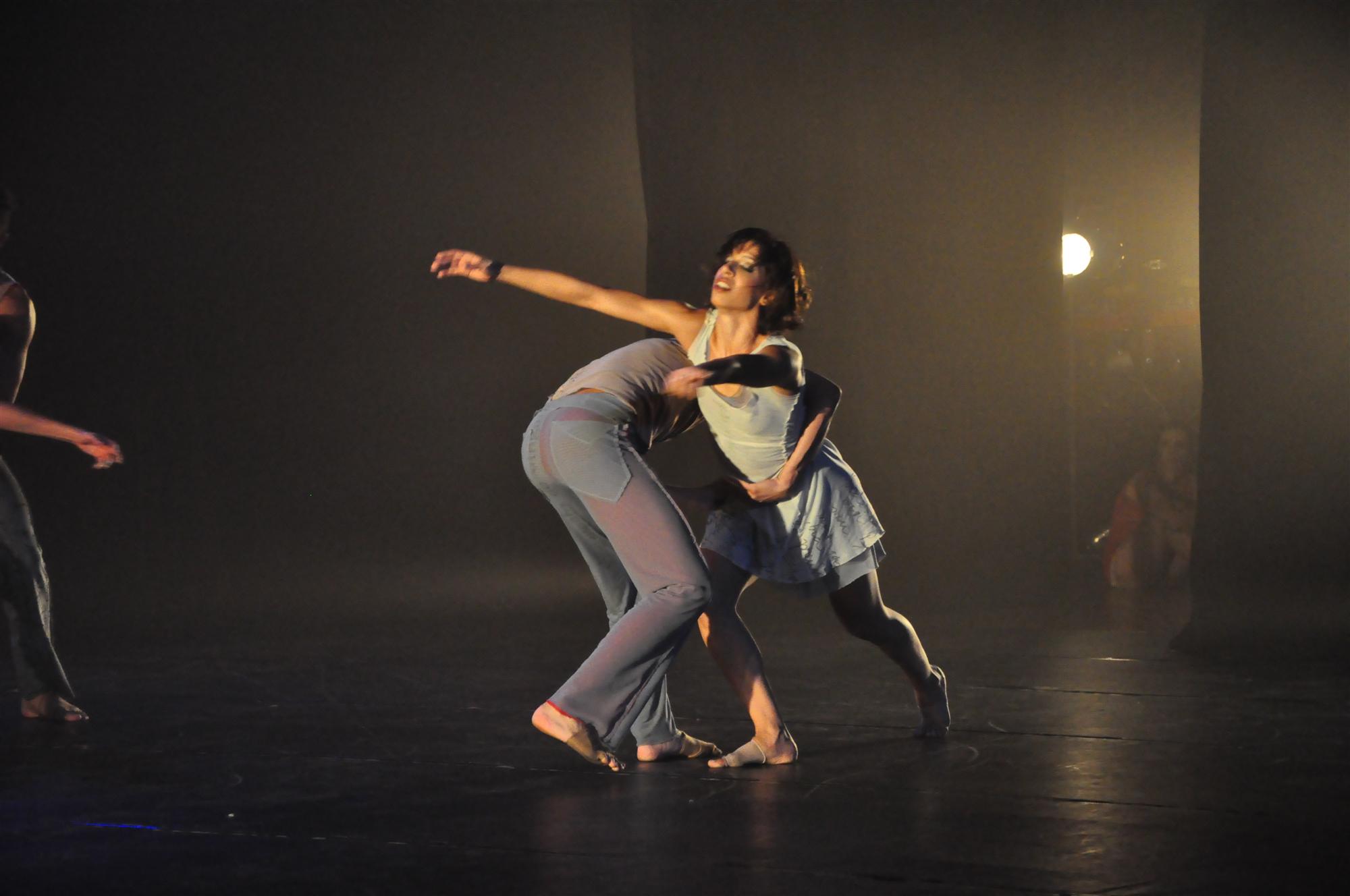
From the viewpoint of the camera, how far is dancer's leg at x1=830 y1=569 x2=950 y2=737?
3.28m

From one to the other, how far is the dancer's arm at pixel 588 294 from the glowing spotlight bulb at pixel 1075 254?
407 cm

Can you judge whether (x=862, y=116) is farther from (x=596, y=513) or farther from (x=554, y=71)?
(x=596, y=513)

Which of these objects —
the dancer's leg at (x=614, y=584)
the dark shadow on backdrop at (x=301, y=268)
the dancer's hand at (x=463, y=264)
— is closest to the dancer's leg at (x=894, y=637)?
the dancer's leg at (x=614, y=584)

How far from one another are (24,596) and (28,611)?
4cm

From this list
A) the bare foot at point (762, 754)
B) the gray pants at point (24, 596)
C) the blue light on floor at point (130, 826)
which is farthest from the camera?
the gray pants at point (24, 596)

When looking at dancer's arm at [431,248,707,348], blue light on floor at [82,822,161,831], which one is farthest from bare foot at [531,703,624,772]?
dancer's arm at [431,248,707,348]

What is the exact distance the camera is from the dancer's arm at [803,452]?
317 cm

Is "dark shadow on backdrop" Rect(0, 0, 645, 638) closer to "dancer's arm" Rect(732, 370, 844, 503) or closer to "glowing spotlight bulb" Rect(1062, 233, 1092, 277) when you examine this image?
"glowing spotlight bulb" Rect(1062, 233, 1092, 277)

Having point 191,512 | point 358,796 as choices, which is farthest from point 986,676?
point 191,512

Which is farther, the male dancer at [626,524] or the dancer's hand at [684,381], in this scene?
the male dancer at [626,524]

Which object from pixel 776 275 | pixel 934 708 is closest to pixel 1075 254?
pixel 934 708

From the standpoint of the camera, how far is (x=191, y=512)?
713 centimetres

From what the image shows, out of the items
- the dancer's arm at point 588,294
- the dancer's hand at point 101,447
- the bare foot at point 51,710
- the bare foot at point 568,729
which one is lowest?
the bare foot at point 51,710

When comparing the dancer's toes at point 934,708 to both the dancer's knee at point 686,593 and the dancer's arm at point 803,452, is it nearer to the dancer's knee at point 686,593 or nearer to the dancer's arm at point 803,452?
the dancer's arm at point 803,452
